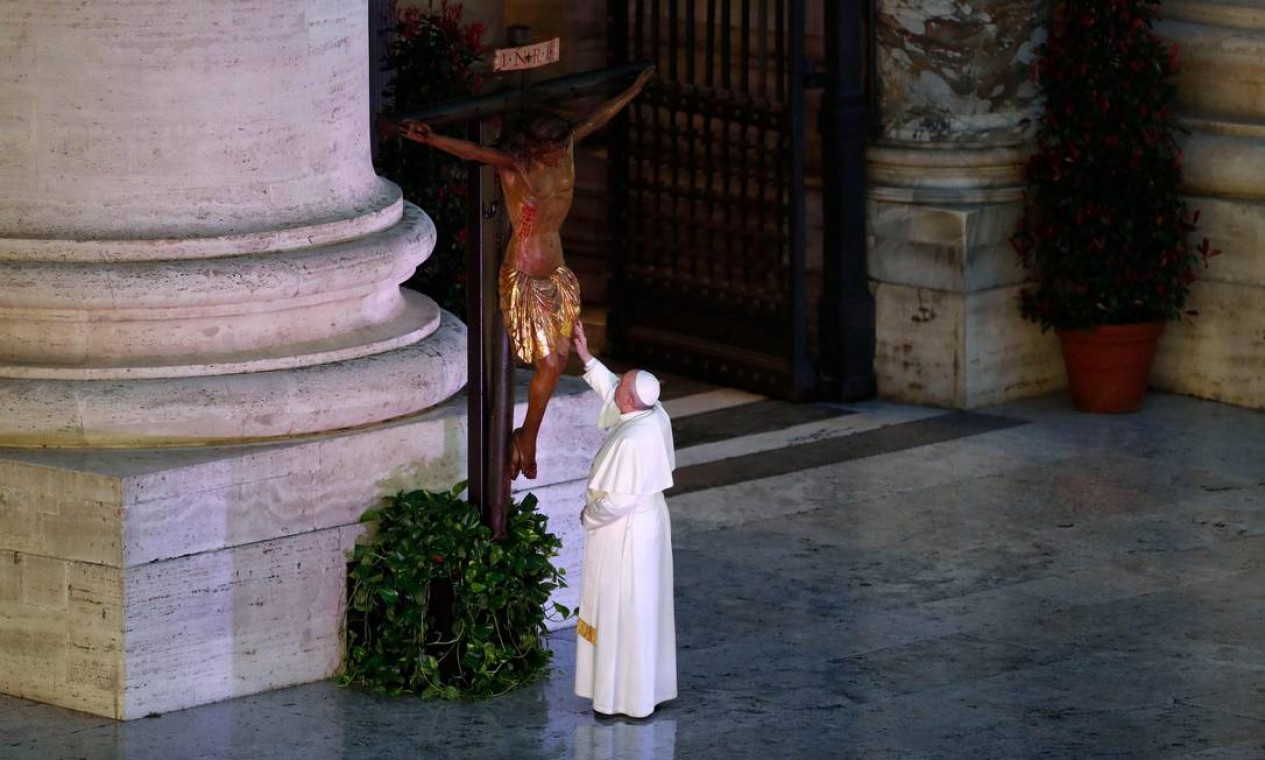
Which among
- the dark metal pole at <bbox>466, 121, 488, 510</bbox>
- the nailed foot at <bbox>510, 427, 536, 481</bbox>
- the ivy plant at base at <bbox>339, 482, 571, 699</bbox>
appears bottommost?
the ivy plant at base at <bbox>339, 482, 571, 699</bbox>

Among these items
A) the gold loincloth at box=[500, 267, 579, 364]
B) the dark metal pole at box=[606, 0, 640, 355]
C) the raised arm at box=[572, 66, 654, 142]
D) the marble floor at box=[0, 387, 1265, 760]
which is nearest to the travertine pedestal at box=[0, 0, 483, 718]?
the marble floor at box=[0, 387, 1265, 760]

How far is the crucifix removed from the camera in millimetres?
8680

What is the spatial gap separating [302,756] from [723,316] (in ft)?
19.1

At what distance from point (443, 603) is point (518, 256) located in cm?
111

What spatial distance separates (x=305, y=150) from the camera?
9203 mm

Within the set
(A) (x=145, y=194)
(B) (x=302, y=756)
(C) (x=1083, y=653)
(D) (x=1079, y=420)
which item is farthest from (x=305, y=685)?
(D) (x=1079, y=420)

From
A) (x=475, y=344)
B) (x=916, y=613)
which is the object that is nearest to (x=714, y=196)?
(x=916, y=613)

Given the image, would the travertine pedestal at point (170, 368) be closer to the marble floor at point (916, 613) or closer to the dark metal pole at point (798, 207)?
the marble floor at point (916, 613)

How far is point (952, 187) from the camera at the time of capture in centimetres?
1319

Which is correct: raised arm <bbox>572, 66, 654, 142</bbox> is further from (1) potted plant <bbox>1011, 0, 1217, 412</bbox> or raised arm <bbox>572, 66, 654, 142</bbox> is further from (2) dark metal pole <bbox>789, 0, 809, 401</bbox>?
(1) potted plant <bbox>1011, 0, 1217, 412</bbox>

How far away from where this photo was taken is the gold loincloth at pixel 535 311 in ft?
28.7

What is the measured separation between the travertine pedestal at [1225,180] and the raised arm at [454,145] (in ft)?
17.8

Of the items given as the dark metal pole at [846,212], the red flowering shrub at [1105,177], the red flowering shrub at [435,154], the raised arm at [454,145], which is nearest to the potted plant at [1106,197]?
the red flowering shrub at [1105,177]

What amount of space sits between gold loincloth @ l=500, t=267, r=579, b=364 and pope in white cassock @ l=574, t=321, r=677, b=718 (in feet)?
0.43
